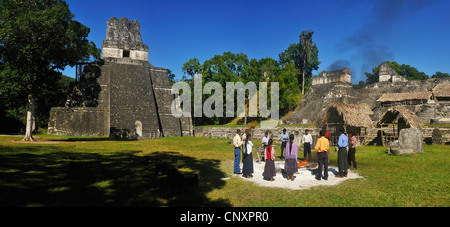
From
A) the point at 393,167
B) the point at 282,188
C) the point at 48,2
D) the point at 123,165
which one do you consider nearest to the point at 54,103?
the point at 48,2

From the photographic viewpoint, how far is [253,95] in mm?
38938

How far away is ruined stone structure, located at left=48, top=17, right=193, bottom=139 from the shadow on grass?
13605 millimetres

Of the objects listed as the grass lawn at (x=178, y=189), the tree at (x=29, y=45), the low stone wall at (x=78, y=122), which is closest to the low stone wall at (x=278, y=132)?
the grass lawn at (x=178, y=189)

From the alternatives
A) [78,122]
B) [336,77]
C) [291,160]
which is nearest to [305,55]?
[336,77]

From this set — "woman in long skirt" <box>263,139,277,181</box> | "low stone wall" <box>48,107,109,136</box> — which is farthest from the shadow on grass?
"low stone wall" <box>48,107,109,136</box>

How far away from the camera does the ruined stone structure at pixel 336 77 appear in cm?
4256

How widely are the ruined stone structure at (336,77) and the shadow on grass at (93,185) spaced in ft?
133

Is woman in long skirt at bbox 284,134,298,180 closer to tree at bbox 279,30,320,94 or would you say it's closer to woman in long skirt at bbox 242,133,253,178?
woman in long skirt at bbox 242,133,253,178

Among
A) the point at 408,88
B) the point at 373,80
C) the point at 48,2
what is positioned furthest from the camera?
the point at 373,80

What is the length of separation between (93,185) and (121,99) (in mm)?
20432

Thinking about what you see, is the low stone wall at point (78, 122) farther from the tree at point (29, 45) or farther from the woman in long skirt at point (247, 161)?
the woman in long skirt at point (247, 161)

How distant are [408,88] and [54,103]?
49.2 m

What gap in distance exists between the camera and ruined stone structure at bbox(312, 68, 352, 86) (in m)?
42.6
